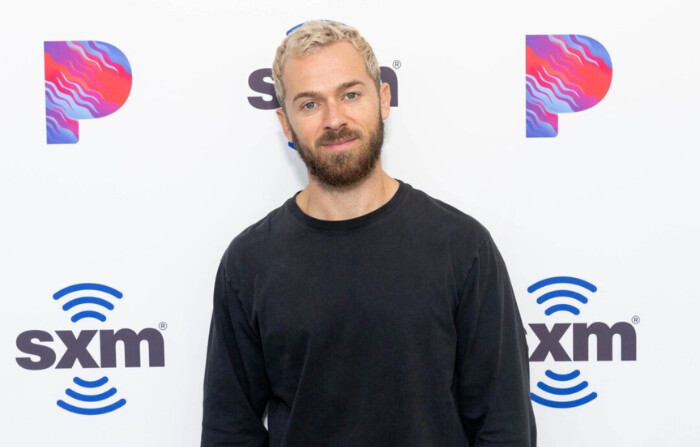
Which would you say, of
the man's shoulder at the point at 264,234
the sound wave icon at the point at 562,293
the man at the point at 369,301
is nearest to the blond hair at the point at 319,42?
the man at the point at 369,301

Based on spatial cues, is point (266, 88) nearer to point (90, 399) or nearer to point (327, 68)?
point (327, 68)

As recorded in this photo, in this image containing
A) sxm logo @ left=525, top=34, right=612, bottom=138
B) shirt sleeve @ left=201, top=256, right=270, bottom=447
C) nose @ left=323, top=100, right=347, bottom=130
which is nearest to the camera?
nose @ left=323, top=100, right=347, bottom=130

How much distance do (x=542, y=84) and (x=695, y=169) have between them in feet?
1.24

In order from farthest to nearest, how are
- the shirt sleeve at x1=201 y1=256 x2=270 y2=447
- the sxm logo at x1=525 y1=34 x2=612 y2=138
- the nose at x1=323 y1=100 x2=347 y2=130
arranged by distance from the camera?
1. the sxm logo at x1=525 y1=34 x2=612 y2=138
2. the shirt sleeve at x1=201 y1=256 x2=270 y2=447
3. the nose at x1=323 y1=100 x2=347 y2=130

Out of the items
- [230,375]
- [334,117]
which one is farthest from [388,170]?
[230,375]

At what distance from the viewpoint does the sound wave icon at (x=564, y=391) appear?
156 centimetres

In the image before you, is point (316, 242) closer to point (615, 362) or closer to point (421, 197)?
point (421, 197)

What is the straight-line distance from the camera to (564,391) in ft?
5.15

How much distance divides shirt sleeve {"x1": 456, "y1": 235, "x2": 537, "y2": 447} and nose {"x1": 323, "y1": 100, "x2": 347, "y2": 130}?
348 mm

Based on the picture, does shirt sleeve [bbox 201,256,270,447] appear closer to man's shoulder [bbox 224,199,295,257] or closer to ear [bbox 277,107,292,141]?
man's shoulder [bbox 224,199,295,257]

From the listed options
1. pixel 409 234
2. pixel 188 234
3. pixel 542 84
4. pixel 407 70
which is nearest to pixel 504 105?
pixel 542 84

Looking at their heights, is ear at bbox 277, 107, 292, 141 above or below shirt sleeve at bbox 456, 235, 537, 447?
above

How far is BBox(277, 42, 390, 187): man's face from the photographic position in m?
1.29

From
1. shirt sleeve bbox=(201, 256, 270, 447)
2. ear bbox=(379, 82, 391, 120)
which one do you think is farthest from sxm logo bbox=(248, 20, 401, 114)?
shirt sleeve bbox=(201, 256, 270, 447)
